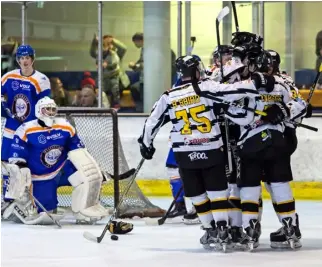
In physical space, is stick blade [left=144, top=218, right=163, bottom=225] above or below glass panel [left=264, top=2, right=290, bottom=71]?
below

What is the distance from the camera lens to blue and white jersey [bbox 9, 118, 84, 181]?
6.90 metres

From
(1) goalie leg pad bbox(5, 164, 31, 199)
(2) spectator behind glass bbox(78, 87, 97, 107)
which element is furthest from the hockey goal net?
(2) spectator behind glass bbox(78, 87, 97, 107)

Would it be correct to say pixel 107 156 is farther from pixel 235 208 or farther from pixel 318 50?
pixel 318 50

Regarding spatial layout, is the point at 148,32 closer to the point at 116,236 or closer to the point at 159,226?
the point at 159,226

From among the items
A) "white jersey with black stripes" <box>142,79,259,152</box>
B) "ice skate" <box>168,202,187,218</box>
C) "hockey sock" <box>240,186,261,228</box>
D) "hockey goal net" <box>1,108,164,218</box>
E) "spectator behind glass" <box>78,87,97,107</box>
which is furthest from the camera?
"spectator behind glass" <box>78,87,97,107</box>

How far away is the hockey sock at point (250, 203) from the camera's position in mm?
5594

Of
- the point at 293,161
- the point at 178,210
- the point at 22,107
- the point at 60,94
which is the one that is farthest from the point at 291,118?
the point at 60,94

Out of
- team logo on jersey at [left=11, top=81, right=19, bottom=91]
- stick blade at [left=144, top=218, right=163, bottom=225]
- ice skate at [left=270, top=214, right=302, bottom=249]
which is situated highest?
team logo on jersey at [left=11, top=81, right=19, bottom=91]

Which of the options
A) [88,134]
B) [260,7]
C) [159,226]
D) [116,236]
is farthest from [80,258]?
[260,7]

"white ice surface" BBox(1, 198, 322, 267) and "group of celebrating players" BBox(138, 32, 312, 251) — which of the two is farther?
"group of celebrating players" BBox(138, 32, 312, 251)

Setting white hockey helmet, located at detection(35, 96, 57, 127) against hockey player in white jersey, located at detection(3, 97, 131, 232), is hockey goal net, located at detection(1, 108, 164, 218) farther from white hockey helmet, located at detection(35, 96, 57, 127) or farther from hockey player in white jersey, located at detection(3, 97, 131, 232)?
white hockey helmet, located at detection(35, 96, 57, 127)

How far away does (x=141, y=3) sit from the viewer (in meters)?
9.66

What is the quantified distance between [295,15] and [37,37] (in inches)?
85.8

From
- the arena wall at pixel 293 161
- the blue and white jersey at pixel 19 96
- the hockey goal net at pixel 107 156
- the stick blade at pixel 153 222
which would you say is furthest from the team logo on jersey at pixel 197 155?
the arena wall at pixel 293 161
